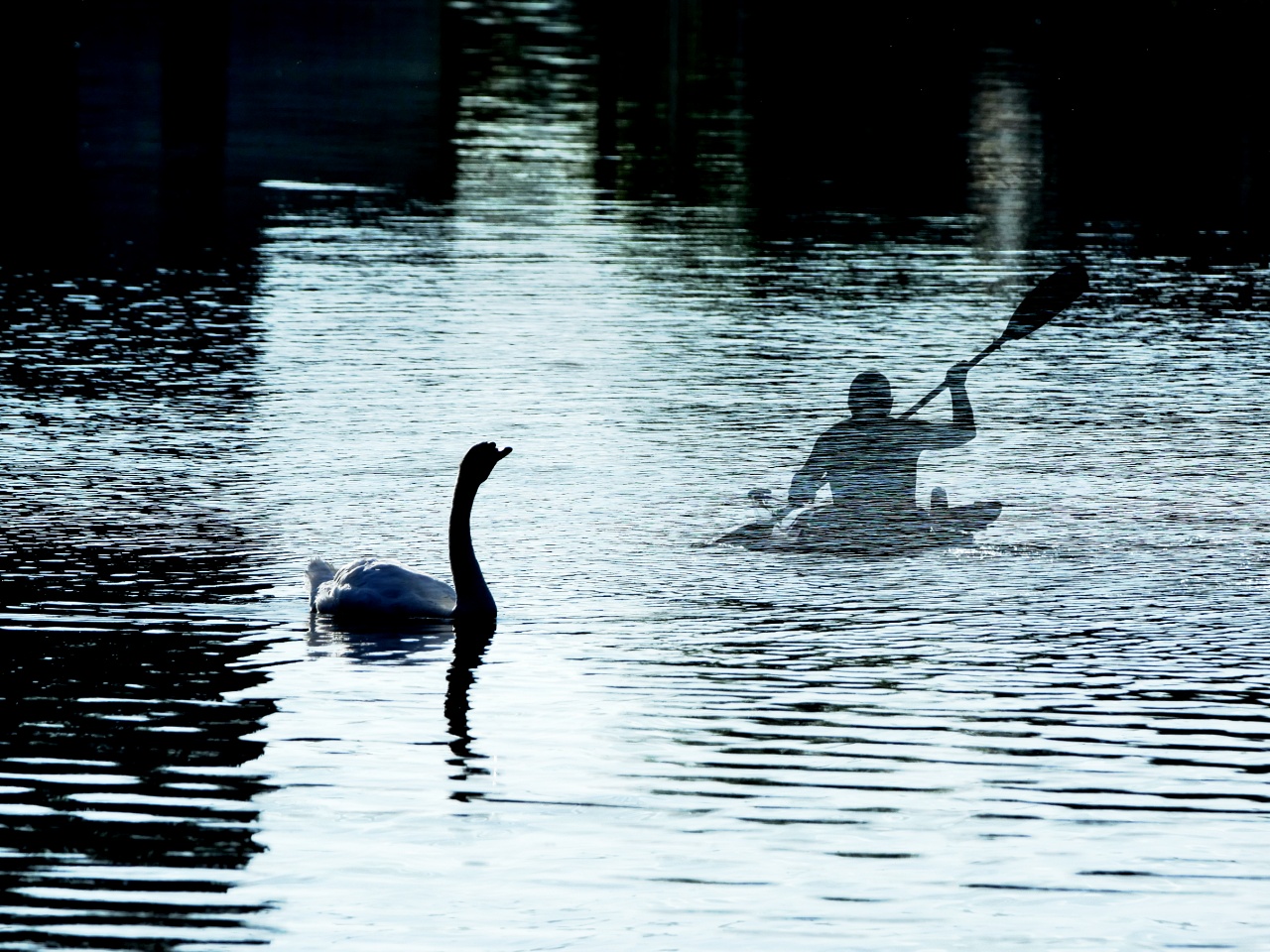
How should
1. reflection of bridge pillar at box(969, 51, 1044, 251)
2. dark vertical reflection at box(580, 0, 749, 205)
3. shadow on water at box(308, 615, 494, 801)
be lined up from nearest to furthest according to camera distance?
shadow on water at box(308, 615, 494, 801), reflection of bridge pillar at box(969, 51, 1044, 251), dark vertical reflection at box(580, 0, 749, 205)

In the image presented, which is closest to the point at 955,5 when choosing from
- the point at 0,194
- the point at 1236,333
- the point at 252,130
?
the point at 252,130

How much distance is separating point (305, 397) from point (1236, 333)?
6.88 metres

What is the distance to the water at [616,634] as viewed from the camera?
735 centimetres

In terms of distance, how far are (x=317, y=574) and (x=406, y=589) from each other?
395mm

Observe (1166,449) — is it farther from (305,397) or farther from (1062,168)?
(1062,168)

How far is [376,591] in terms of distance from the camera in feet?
33.8

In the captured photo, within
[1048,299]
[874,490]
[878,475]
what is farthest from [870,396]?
[1048,299]

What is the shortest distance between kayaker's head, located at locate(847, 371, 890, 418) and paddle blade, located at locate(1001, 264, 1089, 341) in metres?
0.82

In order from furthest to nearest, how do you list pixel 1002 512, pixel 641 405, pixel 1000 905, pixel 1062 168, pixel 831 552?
pixel 1062 168 < pixel 641 405 < pixel 1002 512 < pixel 831 552 < pixel 1000 905

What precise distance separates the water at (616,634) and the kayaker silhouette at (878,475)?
7.8 inches

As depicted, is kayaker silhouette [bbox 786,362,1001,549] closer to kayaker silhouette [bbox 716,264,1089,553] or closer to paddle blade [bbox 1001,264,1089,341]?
kayaker silhouette [bbox 716,264,1089,553]

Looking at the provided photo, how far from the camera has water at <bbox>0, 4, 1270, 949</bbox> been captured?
24.1 ft

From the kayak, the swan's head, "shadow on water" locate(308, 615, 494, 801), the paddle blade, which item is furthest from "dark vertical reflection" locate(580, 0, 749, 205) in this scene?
"shadow on water" locate(308, 615, 494, 801)

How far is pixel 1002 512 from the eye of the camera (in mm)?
12594
